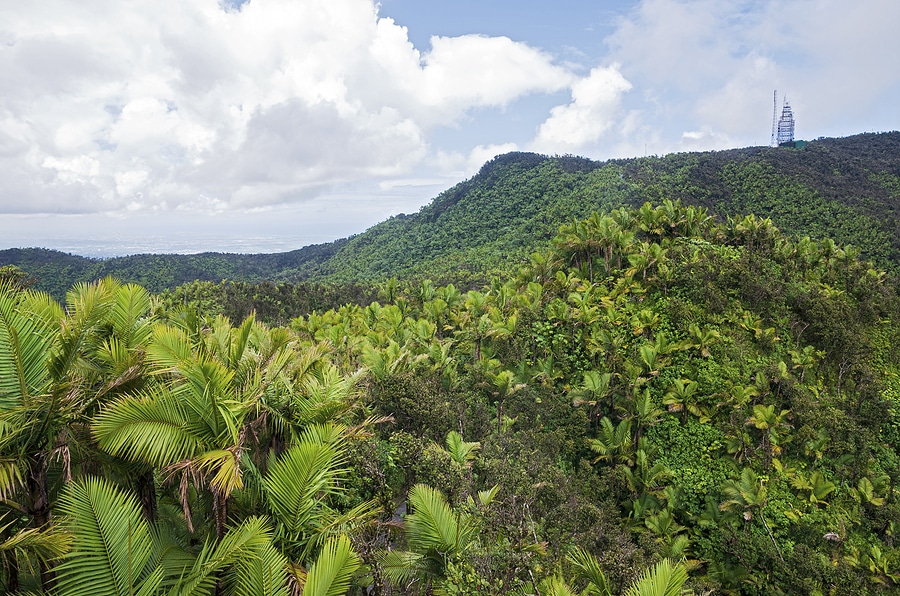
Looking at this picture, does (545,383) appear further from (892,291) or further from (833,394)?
(892,291)

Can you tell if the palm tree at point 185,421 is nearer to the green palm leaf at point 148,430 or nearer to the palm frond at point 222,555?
the green palm leaf at point 148,430

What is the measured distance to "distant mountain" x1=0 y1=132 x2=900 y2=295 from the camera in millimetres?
47938

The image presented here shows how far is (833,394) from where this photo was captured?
19.3 m

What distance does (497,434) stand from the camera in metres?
15.9

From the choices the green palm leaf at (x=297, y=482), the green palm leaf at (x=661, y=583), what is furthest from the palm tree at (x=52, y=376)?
the green palm leaf at (x=661, y=583)

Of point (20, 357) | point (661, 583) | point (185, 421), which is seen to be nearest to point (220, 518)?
point (185, 421)

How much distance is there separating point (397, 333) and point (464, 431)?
6.51 meters

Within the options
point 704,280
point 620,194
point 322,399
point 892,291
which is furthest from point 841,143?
point 322,399

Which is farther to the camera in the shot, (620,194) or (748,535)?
(620,194)

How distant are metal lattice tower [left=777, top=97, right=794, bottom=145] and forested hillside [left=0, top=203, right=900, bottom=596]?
75908mm

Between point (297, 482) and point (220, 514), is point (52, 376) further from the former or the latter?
point (297, 482)

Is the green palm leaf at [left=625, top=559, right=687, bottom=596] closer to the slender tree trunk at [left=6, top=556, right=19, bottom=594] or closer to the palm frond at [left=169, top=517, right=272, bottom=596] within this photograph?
the palm frond at [left=169, top=517, right=272, bottom=596]

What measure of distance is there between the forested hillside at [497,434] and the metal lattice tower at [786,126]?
2989 inches

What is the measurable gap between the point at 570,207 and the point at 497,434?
165 feet
